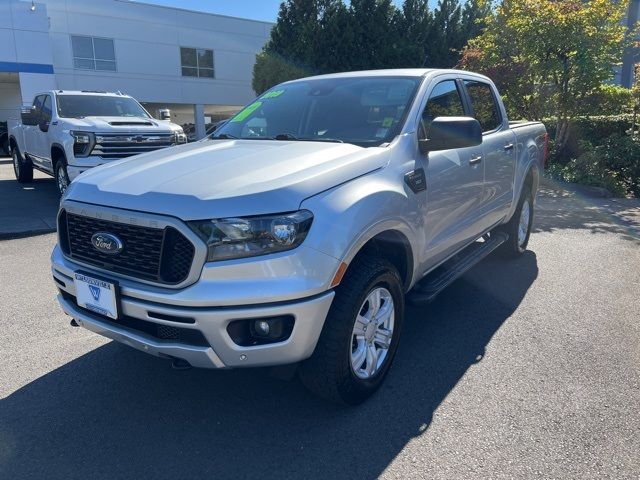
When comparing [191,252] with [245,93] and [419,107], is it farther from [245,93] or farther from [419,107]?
[245,93]

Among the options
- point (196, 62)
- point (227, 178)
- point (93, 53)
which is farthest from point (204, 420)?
point (196, 62)

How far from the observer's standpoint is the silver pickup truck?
234 cm

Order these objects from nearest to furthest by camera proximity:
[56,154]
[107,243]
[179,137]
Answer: [107,243] < [56,154] < [179,137]

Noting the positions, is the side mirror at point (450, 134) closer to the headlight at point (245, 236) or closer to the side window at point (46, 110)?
the headlight at point (245, 236)

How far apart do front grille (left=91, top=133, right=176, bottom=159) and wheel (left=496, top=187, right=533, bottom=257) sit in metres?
5.53

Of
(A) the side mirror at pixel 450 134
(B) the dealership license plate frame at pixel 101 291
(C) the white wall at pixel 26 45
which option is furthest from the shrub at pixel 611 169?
(C) the white wall at pixel 26 45

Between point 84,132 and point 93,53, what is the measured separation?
23677mm

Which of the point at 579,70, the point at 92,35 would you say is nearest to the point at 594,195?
the point at 579,70

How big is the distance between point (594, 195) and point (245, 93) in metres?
27.5

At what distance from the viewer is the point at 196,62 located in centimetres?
3177

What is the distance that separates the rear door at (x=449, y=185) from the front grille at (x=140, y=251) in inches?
64.2

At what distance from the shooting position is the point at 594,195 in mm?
9891

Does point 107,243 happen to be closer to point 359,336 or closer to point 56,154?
point 359,336

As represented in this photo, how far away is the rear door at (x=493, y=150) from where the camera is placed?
4.34m
